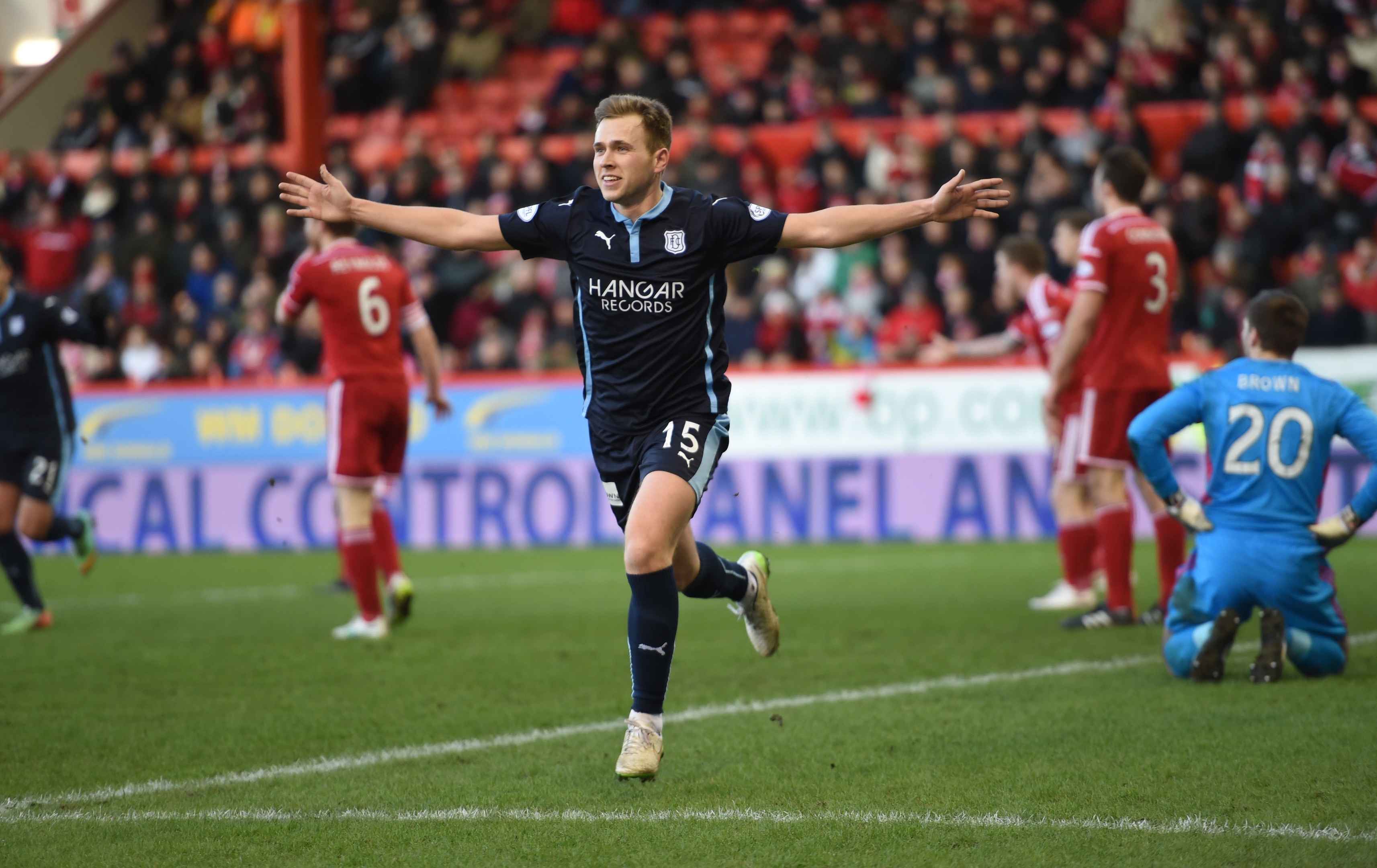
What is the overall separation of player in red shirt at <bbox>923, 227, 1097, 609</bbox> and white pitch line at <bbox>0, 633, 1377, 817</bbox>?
1.74m

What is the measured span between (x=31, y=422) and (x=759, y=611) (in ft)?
16.8

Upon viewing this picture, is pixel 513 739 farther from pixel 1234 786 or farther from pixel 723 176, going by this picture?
pixel 723 176

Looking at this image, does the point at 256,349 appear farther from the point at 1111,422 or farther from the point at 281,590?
the point at 1111,422

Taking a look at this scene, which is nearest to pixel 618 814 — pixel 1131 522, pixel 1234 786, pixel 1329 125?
pixel 1234 786

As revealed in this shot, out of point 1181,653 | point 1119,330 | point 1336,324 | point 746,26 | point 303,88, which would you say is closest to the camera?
point 1181,653

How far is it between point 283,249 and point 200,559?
5767mm

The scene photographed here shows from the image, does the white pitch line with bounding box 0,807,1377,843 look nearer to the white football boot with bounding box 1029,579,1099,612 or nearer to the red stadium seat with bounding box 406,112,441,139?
the white football boot with bounding box 1029,579,1099,612

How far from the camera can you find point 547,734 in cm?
548

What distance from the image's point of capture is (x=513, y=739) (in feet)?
17.6

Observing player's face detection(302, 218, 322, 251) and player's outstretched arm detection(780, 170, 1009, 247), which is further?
player's face detection(302, 218, 322, 251)

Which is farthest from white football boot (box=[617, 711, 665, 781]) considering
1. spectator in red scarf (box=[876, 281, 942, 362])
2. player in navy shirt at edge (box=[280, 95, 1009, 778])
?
spectator in red scarf (box=[876, 281, 942, 362])

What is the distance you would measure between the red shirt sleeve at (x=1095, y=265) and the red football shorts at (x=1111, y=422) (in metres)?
0.53

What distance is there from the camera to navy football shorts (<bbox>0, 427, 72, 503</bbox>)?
29.4 feet

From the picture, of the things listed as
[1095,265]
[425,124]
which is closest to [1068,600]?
[1095,265]
